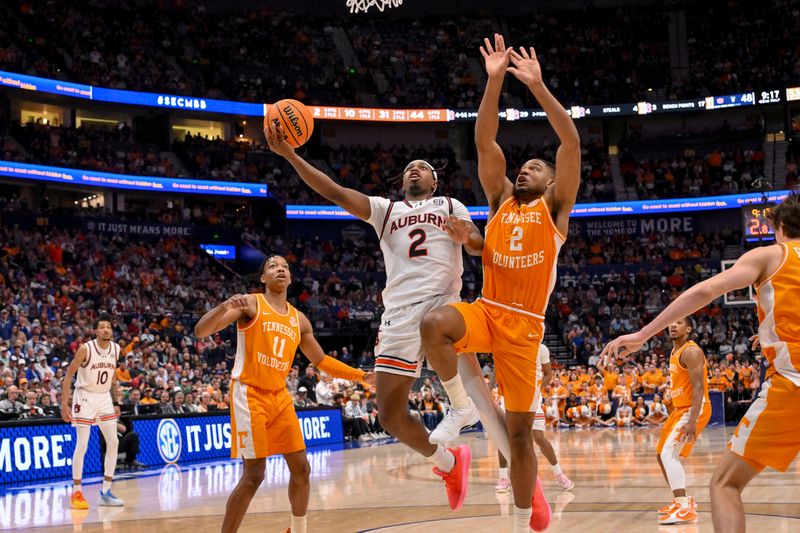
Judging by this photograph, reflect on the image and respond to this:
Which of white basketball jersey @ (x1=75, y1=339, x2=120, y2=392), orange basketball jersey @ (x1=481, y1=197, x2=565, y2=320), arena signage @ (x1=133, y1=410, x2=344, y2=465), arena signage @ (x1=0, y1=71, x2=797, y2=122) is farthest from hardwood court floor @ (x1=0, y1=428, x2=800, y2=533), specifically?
arena signage @ (x1=0, y1=71, x2=797, y2=122)

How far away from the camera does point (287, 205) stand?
123 feet

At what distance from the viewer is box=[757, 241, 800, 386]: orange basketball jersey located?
456cm

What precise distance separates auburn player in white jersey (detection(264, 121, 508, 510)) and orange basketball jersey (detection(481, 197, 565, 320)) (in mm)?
198

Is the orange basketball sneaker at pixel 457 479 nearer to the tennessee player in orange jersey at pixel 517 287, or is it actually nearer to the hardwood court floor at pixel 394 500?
the tennessee player in orange jersey at pixel 517 287

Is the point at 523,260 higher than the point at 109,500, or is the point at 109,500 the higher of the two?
the point at 523,260

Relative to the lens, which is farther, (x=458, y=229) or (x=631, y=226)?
(x=631, y=226)

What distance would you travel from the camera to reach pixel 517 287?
232 inches

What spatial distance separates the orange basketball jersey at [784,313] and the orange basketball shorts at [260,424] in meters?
3.63

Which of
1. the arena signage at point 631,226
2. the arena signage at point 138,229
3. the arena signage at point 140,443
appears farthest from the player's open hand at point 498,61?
the arena signage at point 631,226

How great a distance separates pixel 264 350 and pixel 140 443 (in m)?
9.30

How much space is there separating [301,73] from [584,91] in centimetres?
1274

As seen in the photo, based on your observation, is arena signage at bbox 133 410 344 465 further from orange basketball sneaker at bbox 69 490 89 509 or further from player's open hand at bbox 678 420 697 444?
player's open hand at bbox 678 420 697 444

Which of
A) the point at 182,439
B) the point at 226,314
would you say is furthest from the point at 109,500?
the point at 182,439

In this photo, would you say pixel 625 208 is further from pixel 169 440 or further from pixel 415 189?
pixel 415 189
